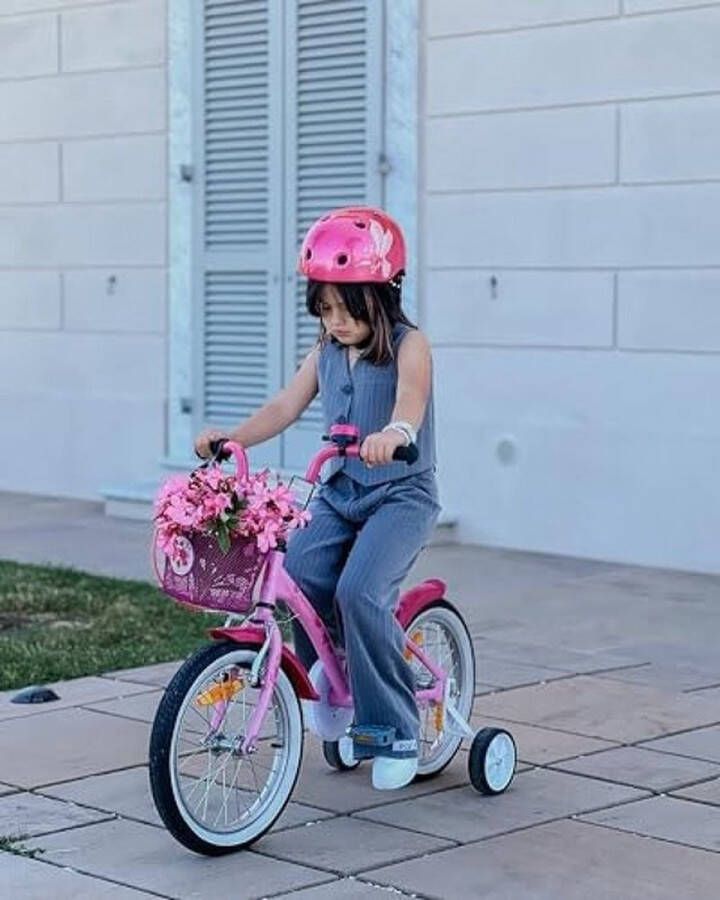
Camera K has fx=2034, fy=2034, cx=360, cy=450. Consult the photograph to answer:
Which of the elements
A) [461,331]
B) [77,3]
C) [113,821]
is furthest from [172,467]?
[113,821]

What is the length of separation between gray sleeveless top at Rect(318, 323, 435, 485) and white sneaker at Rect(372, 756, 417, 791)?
79cm

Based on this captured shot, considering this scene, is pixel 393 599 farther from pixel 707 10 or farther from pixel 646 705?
pixel 707 10

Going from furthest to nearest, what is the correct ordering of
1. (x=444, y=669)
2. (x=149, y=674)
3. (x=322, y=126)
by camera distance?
(x=322, y=126)
(x=149, y=674)
(x=444, y=669)

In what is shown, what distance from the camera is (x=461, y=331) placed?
11094 millimetres

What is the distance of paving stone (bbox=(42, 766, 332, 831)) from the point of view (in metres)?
5.78

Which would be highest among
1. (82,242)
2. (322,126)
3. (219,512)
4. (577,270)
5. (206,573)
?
(322,126)

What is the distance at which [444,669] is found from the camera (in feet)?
20.5

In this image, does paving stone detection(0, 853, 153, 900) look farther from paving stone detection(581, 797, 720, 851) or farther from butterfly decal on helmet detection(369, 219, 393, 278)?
butterfly decal on helmet detection(369, 219, 393, 278)

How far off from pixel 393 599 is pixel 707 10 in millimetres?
5208

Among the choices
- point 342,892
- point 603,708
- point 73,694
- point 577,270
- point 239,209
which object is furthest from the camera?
point 239,209

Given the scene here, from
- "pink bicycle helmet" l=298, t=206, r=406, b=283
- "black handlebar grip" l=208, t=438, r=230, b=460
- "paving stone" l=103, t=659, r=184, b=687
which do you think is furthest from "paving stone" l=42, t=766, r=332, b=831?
"pink bicycle helmet" l=298, t=206, r=406, b=283

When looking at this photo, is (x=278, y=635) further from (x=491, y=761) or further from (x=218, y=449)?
(x=491, y=761)

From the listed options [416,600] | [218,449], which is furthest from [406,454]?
[416,600]

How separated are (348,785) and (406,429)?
51.5 inches
